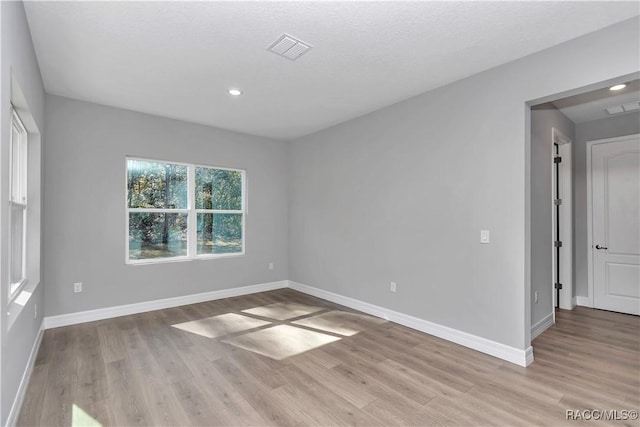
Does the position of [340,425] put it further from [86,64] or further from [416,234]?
[86,64]

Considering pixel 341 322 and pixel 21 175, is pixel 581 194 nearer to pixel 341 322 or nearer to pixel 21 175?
pixel 341 322

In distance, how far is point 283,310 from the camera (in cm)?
427

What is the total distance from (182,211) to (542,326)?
4839 mm

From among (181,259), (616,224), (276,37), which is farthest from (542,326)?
(181,259)

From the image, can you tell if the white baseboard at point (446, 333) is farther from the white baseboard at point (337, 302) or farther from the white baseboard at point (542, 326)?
the white baseboard at point (542, 326)

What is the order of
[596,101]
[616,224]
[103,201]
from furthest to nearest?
[616,224] → [103,201] → [596,101]

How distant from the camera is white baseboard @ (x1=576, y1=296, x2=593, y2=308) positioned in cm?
439

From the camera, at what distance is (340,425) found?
196 cm

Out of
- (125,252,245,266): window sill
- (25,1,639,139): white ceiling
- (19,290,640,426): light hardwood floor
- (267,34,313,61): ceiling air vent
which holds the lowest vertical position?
Answer: (19,290,640,426): light hardwood floor

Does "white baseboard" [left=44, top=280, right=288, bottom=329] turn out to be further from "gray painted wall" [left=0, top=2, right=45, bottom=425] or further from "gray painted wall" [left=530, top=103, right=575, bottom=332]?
"gray painted wall" [left=530, top=103, right=575, bottom=332]

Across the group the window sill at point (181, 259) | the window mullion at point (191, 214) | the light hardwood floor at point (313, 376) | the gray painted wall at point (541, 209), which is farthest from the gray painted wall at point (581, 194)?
the window mullion at point (191, 214)

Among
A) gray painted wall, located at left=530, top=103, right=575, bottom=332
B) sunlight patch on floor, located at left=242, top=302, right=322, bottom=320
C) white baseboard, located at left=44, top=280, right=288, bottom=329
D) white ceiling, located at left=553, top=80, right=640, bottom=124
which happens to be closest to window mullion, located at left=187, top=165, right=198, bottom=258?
A: white baseboard, located at left=44, top=280, right=288, bottom=329

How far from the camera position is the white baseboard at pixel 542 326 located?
3.35m

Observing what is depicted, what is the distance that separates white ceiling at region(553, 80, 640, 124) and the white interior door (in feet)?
1.83
